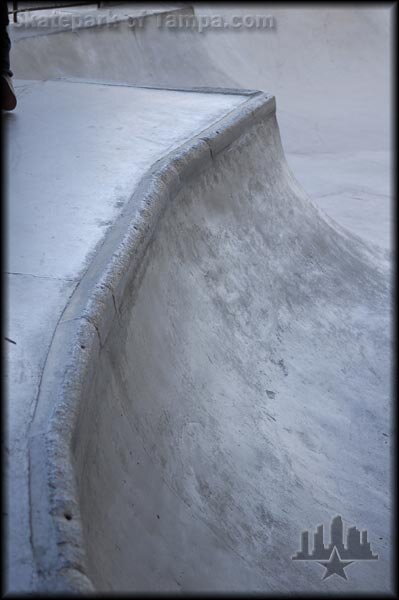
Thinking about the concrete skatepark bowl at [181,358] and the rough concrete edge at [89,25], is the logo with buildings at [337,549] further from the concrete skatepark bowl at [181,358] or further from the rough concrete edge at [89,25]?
the rough concrete edge at [89,25]

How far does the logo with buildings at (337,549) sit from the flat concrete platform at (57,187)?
151 centimetres

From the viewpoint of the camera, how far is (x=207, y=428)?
3.02 meters

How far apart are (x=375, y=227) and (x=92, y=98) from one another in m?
3.95

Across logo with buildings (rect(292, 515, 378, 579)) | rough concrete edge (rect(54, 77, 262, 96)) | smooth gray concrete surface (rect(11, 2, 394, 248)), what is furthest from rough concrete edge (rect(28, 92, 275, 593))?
smooth gray concrete surface (rect(11, 2, 394, 248))

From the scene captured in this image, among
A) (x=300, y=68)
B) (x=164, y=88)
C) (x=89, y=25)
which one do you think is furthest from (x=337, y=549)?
(x=300, y=68)

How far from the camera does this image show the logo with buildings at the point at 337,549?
2.93 m

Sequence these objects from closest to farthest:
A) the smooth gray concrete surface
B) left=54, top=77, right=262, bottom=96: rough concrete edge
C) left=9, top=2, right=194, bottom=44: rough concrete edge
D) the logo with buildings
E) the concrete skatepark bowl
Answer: the concrete skatepark bowl, the logo with buildings, left=54, top=77, right=262, bottom=96: rough concrete edge, left=9, top=2, right=194, bottom=44: rough concrete edge, the smooth gray concrete surface

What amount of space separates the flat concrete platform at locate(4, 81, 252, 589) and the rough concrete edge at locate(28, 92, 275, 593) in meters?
0.04

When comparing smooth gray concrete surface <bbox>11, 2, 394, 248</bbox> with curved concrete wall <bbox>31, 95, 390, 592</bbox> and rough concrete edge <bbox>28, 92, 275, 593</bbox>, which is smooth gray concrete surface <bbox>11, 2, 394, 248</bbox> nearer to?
curved concrete wall <bbox>31, 95, 390, 592</bbox>

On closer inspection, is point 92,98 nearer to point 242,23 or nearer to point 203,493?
point 203,493

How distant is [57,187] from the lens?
3285 mm

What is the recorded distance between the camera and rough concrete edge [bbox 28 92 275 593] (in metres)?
1.64

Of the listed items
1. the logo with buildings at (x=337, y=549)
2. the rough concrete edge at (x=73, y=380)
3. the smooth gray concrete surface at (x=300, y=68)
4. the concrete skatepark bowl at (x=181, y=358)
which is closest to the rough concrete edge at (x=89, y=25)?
the smooth gray concrete surface at (x=300, y=68)

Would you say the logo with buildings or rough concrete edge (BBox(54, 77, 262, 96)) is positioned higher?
rough concrete edge (BBox(54, 77, 262, 96))
